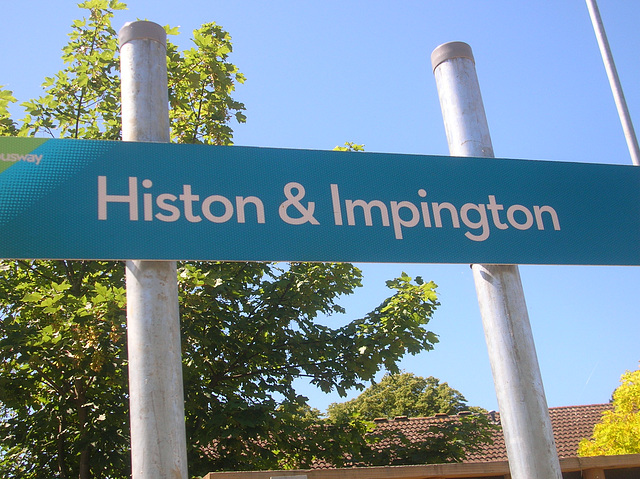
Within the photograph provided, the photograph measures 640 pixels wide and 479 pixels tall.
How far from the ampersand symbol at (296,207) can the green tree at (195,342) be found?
476 centimetres

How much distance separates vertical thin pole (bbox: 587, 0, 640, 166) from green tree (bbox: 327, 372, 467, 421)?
36.7m

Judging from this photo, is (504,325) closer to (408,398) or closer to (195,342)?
(195,342)

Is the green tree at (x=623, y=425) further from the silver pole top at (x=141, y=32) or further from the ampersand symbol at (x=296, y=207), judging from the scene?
the silver pole top at (x=141, y=32)

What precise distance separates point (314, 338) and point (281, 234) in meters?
6.27

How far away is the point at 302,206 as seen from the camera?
293 centimetres

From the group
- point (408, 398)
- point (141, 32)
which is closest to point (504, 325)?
point (141, 32)

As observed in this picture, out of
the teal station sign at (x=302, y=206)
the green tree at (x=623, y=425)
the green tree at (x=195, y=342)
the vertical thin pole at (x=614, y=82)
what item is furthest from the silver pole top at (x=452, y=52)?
the green tree at (x=623, y=425)

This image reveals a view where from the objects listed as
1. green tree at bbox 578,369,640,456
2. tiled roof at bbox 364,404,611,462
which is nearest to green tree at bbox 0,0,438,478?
green tree at bbox 578,369,640,456

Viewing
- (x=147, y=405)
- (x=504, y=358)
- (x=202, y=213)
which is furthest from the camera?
(x=504, y=358)

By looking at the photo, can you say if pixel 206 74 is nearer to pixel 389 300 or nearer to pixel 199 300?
pixel 199 300

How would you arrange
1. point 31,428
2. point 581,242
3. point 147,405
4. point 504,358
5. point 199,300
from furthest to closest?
point 31,428 → point 199,300 → point 581,242 → point 504,358 → point 147,405

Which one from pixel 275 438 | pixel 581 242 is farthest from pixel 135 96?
pixel 275 438

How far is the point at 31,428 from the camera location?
28.5 feet

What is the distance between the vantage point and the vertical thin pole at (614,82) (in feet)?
13.1
